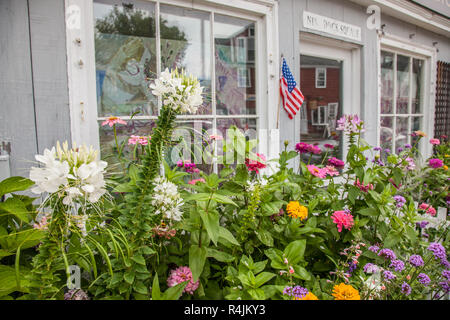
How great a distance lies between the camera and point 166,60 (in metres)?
1.84

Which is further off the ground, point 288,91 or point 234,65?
point 234,65

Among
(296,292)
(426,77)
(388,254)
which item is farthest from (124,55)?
(426,77)

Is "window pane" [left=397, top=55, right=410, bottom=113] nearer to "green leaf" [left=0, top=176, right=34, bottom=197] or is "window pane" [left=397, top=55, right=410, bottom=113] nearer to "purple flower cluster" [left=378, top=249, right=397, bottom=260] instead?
"purple flower cluster" [left=378, top=249, right=397, bottom=260]

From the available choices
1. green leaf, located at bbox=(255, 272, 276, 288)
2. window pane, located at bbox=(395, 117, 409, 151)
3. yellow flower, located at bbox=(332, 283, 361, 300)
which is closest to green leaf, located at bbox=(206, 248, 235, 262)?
green leaf, located at bbox=(255, 272, 276, 288)

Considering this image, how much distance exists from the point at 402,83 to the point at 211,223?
3.62m

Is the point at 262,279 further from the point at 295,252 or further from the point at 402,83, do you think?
the point at 402,83

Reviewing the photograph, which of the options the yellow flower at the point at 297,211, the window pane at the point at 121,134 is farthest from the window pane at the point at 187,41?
the yellow flower at the point at 297,211

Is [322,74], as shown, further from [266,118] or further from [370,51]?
[266,118]

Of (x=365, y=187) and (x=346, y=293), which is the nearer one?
(x=346, y=293)

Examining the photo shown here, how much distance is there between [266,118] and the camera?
2191 mm

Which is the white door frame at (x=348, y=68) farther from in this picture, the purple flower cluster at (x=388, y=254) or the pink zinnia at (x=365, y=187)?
the purple flower cluster at (x=388, y=254)

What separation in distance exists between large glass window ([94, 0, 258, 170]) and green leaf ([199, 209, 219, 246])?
0.68m

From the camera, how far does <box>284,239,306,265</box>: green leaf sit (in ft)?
3.16

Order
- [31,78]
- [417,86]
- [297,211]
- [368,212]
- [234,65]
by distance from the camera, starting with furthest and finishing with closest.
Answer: [417,86] → [234,65] → [31,78] → [368,212] → [297,211]
